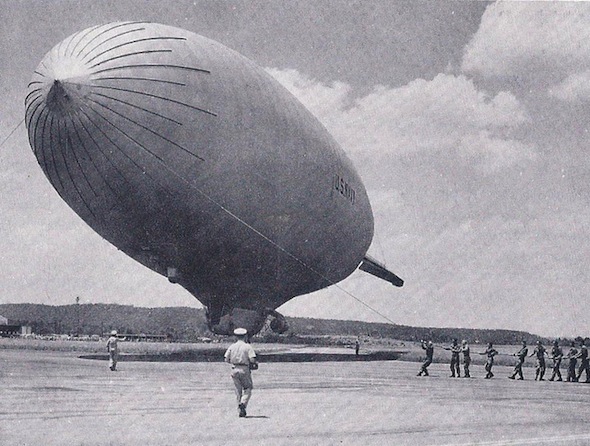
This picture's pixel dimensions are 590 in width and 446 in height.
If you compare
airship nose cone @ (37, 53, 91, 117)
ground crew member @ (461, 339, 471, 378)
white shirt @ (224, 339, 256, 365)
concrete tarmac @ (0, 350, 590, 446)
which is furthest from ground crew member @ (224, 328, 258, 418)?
ground crew member @ (461, 339, 471, 378)

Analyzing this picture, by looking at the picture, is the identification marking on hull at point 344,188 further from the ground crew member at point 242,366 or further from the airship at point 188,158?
the ground crew member at point 242,366

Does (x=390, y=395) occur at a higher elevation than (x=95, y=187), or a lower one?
lower

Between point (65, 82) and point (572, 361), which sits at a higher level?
point (65, 82)

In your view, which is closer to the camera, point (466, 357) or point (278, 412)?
point (278, 412)

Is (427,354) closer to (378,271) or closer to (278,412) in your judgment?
(278,412)

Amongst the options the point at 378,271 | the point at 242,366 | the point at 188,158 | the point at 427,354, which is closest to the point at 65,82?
the point at 188,158

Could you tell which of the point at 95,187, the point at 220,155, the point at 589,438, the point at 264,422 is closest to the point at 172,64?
the point at 220,155

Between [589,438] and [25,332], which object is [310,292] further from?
[25,332]

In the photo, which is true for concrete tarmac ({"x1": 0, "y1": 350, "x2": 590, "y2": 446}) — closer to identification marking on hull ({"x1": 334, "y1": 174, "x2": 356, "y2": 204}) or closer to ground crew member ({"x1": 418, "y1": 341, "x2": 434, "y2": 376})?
ground crew member ({"x1": 418, "y1": 341, "x2": 434, "y2": 376})
